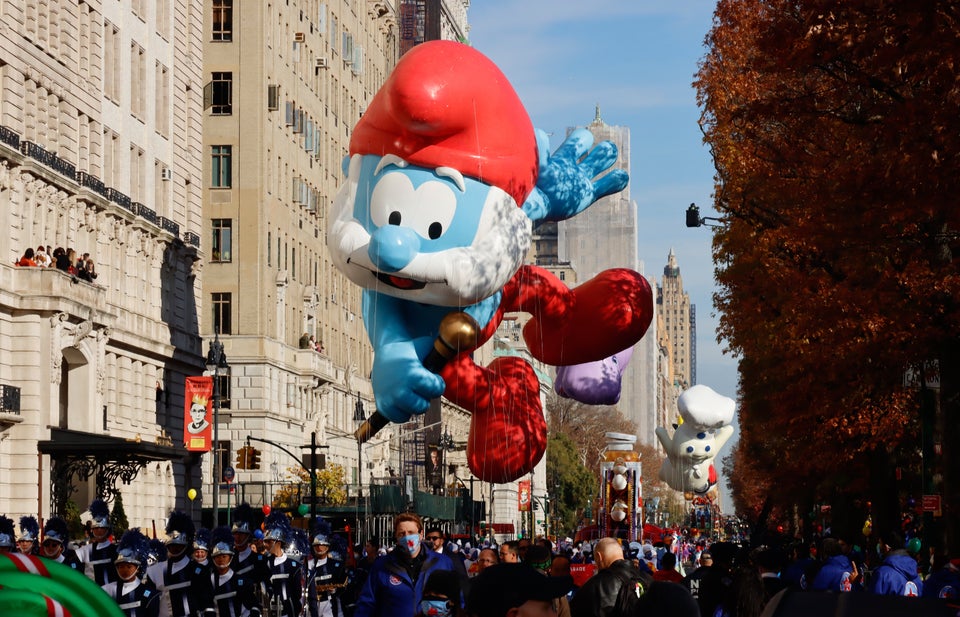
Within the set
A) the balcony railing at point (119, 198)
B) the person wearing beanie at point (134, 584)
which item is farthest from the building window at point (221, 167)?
the person wearing beanie at point (134, 584)

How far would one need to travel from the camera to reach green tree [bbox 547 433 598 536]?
126m

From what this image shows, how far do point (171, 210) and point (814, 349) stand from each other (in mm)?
29977

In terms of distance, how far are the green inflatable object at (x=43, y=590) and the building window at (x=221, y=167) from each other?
6304 cm

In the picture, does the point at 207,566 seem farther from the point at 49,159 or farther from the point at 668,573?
the point at 49,159

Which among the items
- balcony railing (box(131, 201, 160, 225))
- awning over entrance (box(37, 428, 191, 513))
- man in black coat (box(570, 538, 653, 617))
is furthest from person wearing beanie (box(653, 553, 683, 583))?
balcony railing (box(131, 201, 160, 225))

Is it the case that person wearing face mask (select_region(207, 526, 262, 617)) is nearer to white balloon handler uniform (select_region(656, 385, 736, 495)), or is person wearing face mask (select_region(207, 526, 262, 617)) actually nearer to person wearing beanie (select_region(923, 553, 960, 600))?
person wearing beanie (select_region(923, 553, 960, 600))

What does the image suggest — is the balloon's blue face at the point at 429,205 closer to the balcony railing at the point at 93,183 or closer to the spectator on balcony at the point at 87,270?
the spectator on balcony at the point at 87,270

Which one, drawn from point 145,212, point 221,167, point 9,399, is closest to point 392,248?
point 9,399

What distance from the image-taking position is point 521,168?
1947 cm

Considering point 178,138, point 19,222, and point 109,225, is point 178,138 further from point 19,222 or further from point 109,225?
point 19,222

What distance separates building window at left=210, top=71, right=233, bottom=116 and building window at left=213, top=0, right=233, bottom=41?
1.45 meters

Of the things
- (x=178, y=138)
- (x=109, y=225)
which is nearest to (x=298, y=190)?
(x=178, y=138)

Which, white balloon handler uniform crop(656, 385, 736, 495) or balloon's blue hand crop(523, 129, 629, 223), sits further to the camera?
white balloon handler uniform crop(656, 385, 736, 495)

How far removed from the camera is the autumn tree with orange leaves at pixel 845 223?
58.5 feet
